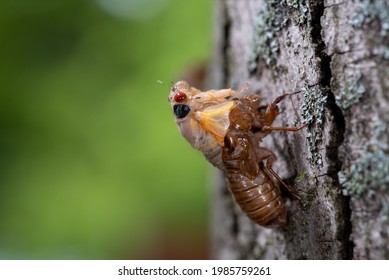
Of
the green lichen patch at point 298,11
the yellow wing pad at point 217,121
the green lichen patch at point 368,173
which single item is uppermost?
the green lichen patch at point 298,11

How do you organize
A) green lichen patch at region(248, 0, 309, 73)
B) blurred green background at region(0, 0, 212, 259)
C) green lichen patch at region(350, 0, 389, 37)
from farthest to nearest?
blurred green background at region(0, 0, 212, 259)
green lichen patch at region(248, 0, 309, 73)
green lichen patch at region(350, 0, 389, 37)

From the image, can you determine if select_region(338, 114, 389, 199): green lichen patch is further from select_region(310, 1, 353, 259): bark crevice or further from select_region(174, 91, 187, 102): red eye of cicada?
select_region(174, 91, 187, 102): red eye of cicada

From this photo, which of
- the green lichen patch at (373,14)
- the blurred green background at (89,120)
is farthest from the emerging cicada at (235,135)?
the blurred green background at (89,120)

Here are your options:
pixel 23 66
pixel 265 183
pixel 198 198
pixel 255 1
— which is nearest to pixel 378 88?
pixel 265 183

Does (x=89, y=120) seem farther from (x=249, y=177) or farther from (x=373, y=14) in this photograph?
(x=373, y=14)

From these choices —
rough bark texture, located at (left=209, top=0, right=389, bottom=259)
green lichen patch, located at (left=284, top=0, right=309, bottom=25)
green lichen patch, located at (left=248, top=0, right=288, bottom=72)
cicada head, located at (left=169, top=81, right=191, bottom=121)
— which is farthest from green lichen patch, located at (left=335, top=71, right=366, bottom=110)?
cicada head, located at (left=169, top=81, right=191, bottom=121)

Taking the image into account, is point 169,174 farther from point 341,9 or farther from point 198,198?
point 341,9

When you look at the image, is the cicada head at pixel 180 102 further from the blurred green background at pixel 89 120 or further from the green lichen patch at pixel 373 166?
the blurred green background at pixel 89 120
